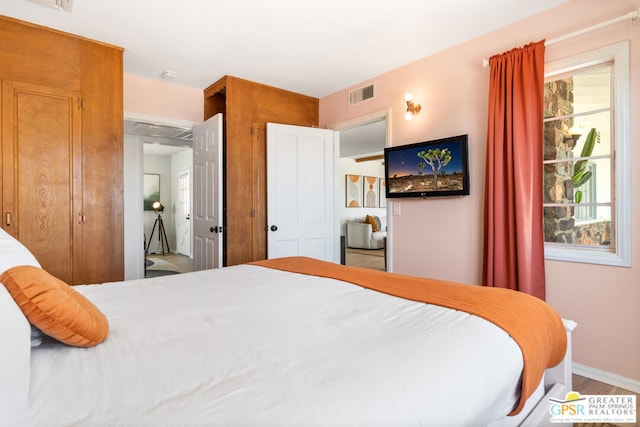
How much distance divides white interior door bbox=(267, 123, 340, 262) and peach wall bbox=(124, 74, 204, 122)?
954mm

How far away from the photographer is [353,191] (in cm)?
943

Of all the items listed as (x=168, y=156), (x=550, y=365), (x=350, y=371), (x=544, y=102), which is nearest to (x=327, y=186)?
(x=544, y=102)

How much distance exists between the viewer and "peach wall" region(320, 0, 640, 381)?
2172 mm

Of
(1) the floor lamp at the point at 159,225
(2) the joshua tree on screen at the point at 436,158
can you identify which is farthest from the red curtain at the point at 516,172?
(1) the floor lamp at the point at 159,225

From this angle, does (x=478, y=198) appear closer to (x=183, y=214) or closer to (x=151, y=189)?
(x=183, y=214)

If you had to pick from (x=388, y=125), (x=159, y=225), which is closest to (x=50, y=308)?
(x=388, y=125)

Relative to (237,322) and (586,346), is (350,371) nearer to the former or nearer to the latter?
(237,322)

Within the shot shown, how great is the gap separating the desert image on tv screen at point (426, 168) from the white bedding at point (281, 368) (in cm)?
189

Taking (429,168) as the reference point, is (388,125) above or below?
above

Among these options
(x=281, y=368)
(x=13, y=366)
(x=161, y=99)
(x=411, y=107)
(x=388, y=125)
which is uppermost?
(x=161, y=99)

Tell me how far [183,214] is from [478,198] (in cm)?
680

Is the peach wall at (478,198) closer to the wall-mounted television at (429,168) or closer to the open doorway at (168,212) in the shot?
the wall-mounted television at (429,168)

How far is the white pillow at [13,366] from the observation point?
0.58 meters

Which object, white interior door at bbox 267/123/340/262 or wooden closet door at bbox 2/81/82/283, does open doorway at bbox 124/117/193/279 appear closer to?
white interior door at bbox 267/123/340/262
